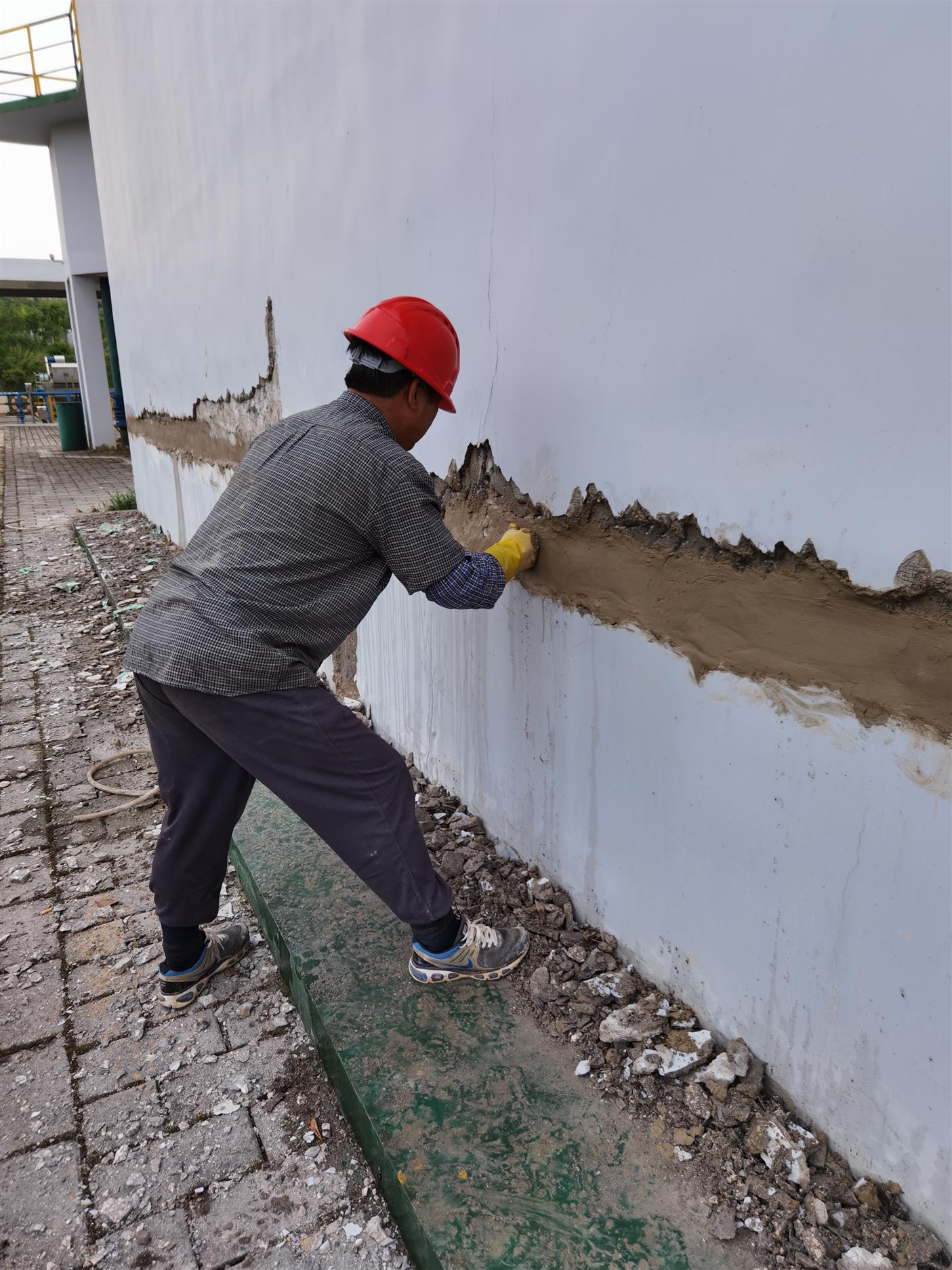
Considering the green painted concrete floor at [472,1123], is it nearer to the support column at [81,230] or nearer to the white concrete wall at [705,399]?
the white concrete wall at [705,399]

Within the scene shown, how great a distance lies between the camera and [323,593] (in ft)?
6.16

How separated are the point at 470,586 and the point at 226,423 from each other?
3943 millimetres

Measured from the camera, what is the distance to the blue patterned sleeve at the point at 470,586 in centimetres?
184

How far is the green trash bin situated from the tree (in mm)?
22806

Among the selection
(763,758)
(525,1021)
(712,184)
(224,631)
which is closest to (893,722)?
(763,758)

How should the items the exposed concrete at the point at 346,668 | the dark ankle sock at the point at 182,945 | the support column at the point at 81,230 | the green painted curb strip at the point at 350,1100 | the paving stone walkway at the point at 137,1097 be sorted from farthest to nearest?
1. the support column at the point at 81,230
2. the exposed concrete at the point at 346,668
3. the dark ankle sock at the point at 182,945
4. the paving stone walkway at the point at 137,1097
5. the green painted curb strip at the point at 350,1100

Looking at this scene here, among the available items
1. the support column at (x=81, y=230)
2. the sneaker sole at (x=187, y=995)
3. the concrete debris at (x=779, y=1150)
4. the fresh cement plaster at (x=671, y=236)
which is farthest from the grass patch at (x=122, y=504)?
the concrete debris at (x=779, y=1150)

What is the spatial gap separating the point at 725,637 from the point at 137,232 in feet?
24.5

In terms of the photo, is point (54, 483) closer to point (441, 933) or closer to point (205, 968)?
point (205, 968)

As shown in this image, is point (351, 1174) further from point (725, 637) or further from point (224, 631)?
point (725, 637)

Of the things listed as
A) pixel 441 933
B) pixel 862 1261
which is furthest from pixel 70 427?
pixel 862 1261

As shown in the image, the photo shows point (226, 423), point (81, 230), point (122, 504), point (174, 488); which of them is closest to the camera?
point (226, 423)

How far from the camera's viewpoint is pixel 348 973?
2.19 metres

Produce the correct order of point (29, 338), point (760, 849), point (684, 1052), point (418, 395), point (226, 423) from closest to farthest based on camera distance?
point (760, 849), point (684, 1052), point (418, 395), point (226, 423), point (29, 338)
